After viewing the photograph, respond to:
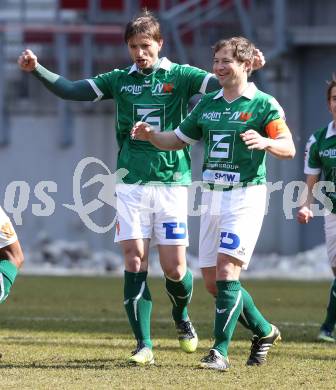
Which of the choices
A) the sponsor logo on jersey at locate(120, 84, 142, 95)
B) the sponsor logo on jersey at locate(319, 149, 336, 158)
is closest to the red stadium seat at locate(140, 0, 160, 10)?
the sponsor logo on jersey at locate(319, 149, 336, 158)

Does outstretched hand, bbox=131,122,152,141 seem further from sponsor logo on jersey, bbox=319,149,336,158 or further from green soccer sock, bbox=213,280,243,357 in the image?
sponsor logo on jersey, bbox=319,149,336,158

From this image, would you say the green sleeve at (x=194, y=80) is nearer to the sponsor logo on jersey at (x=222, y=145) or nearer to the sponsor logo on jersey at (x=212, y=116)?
the sponsor logo on jersey at (x=212, y=116)

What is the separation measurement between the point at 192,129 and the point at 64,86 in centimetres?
102

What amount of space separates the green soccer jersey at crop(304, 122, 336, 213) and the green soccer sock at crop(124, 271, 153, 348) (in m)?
1.95

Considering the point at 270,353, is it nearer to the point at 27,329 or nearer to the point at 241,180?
the point at 241,180

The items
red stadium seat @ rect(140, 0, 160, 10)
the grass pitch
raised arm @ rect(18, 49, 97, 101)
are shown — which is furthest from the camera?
red stadium seat @ rect(140, 0, 160, 10)

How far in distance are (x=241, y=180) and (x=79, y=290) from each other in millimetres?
7658

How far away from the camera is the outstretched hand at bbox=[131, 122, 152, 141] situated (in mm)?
7121

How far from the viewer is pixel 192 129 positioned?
7.37 m

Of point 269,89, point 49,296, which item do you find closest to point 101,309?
point 49,296

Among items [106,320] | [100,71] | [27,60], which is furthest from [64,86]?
[100,71]

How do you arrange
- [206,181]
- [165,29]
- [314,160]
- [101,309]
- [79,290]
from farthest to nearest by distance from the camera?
[165,29] → [79,290] → [101,309] → [314,160] → [206,181]

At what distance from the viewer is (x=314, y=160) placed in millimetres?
9016

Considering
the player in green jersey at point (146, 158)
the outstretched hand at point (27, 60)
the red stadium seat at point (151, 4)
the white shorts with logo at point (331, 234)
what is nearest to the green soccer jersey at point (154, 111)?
the player in green jersey at point (146, 158)
